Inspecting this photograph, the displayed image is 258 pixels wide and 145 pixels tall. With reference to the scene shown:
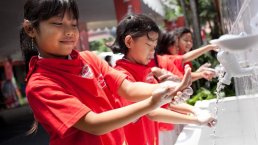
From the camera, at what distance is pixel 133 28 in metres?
1.76

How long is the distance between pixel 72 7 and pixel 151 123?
2.95ft

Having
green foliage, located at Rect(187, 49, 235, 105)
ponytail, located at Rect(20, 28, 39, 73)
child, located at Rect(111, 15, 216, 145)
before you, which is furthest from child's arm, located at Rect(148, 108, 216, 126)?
green foliage, located at Rect(187, 49, 235, 105)

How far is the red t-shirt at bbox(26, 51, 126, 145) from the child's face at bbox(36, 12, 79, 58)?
36 mm

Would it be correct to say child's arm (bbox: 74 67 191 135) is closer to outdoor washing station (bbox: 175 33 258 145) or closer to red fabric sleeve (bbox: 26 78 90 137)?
red fabric sleeve (bbox: 26 78 90 137)

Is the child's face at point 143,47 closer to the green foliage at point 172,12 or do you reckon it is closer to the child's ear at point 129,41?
the child's ear at point 129,41

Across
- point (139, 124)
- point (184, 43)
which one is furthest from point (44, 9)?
point (184, 43)

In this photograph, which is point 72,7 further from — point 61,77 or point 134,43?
point 134,43

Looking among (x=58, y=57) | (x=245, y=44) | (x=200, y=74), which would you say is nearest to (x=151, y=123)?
(x=200, y=74)

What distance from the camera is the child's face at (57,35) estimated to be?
3.56 ft

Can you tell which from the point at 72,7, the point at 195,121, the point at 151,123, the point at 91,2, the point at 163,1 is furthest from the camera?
the point at 163,1

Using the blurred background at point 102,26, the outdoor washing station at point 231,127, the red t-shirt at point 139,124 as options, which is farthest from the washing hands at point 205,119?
the blurred background at point 102,26

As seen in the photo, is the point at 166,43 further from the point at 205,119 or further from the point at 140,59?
the point at 205,119

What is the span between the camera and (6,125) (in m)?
8.19

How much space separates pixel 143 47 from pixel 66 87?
2.20ft
